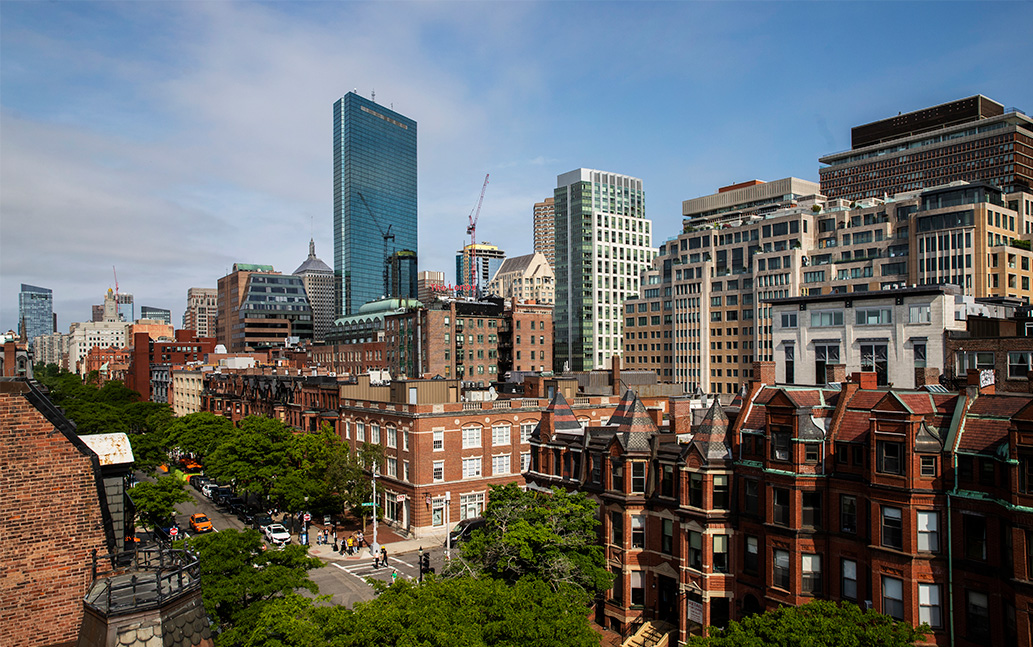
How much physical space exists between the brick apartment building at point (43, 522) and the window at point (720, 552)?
105ft

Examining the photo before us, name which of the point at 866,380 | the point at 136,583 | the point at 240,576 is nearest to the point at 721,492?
the point at 866,380

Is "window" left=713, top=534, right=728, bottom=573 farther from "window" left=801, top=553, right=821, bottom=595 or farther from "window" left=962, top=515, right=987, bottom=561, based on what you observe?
"window" left=962, top=515, right=987, bottom=561

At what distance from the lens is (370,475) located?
240 ft

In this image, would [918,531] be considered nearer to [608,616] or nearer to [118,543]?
[608,616]

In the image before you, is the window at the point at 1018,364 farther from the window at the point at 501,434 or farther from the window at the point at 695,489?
the window at the point at 501,434

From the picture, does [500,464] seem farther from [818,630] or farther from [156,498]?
[818,630]

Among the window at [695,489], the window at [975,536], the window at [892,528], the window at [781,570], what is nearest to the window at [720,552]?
the window at [695,489]

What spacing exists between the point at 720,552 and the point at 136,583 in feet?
107

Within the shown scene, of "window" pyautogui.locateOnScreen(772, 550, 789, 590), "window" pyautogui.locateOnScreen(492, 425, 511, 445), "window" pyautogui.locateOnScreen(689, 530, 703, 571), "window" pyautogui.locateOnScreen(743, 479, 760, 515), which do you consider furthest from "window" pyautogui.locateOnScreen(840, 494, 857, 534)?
"window" pyautogui.locateOnScreen(492, 425, 511, 445)

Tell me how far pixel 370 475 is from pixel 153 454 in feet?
77.3

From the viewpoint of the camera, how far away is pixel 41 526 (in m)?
16.8


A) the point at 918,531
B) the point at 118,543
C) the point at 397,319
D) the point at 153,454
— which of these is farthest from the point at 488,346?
the point at 118,543

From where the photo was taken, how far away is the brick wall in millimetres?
16438

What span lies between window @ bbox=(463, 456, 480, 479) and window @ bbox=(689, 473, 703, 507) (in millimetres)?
33082
